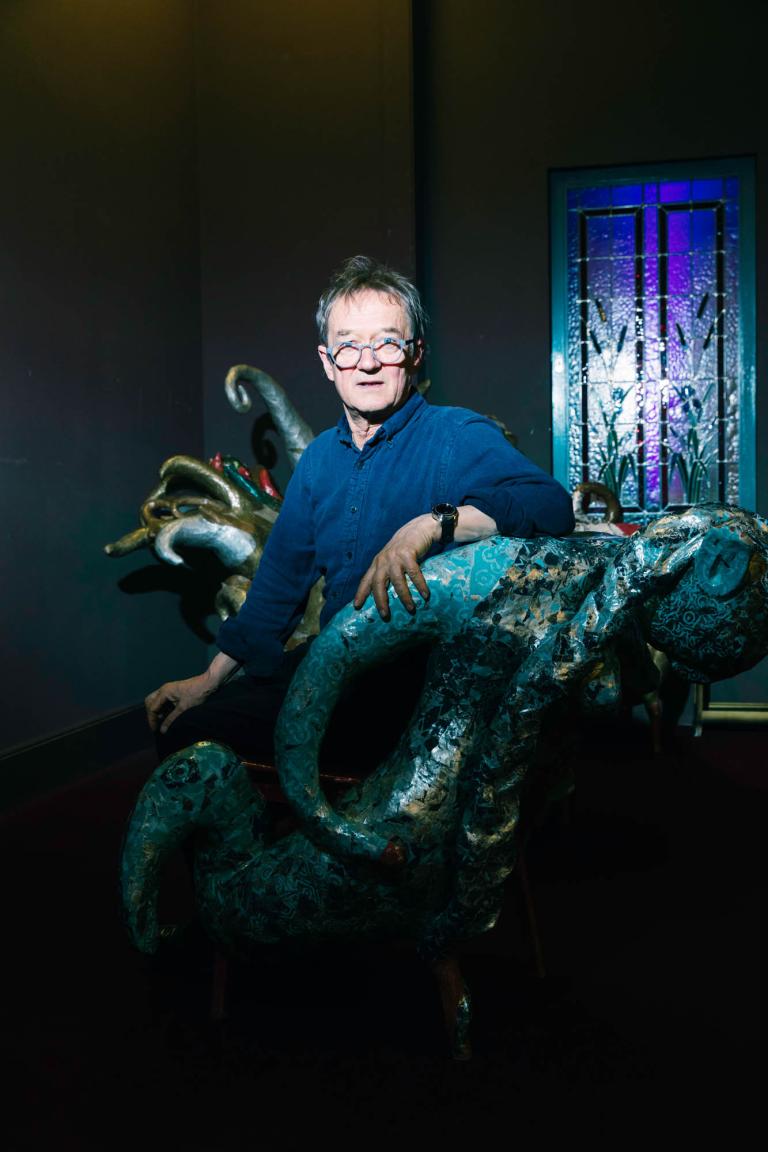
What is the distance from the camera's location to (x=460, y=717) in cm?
142

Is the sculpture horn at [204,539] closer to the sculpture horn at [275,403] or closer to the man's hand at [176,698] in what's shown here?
the sculpture horn at [275,403]

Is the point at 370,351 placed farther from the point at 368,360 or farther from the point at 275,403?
the point at 275,403

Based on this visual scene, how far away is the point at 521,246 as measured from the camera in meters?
4.34

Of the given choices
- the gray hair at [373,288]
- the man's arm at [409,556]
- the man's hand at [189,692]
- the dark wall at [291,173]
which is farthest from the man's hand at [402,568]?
the dark wall at [291,173]

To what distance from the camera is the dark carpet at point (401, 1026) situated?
1408 mm

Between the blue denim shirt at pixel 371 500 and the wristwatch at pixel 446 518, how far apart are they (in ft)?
Result: 0.19

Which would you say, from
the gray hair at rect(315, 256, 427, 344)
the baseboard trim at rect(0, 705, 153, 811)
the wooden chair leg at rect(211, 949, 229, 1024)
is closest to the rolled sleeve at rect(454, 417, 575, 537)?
the gray hair at rect(315, 256, 427, 344)

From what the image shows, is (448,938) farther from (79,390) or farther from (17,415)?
(79,390)

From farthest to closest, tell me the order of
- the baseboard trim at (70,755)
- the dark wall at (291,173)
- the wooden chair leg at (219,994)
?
1. the dark wall at (291,173)
2. the baseboard trim at (70,755)
3. the wooden chair leg at (219,994)

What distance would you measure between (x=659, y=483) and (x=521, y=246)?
3.71ft

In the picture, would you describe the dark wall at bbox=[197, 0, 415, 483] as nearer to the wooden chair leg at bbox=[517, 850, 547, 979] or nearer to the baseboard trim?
the baseboard trim

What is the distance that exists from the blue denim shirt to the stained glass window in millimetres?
2672

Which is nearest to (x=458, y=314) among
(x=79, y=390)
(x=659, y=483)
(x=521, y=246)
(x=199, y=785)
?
(x=521, y=246)

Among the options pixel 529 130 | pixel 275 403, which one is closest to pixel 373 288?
pixel 275 403
